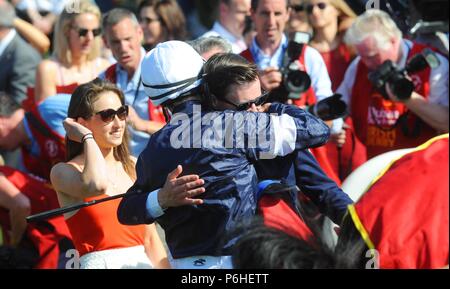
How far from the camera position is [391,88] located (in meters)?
5.86

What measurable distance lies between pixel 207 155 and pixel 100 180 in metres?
1.12

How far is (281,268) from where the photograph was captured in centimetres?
276

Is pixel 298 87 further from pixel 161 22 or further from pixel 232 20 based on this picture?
pixel 161 22

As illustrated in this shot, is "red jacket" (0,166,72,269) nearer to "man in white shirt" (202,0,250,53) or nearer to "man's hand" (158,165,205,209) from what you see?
"man in white shirt" (202,0,250,53)

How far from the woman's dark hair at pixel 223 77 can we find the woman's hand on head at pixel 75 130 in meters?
1.11

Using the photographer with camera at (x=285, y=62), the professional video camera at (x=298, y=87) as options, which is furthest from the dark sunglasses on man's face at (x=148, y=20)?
the professional video camera at (x=298, y=87)

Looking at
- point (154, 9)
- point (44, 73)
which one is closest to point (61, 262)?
point (44, 73)

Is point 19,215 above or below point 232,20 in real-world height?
below

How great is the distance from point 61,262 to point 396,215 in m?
3.31

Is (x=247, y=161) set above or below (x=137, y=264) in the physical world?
above

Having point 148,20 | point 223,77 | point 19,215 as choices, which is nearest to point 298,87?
point 19,215

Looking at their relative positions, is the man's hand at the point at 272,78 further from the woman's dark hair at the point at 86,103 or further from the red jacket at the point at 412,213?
the red jacket at the point at 412,213

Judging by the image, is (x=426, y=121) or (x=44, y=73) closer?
(x=426, y=121)
